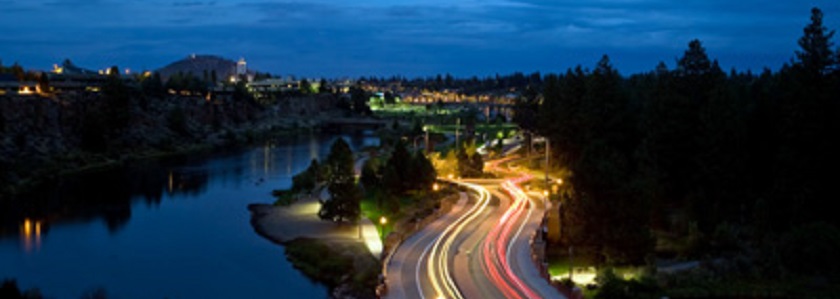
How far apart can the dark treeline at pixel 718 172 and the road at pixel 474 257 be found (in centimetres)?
304

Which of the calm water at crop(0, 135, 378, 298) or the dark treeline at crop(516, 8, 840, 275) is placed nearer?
the dark treeline at crop(516, 8, 840, 275)

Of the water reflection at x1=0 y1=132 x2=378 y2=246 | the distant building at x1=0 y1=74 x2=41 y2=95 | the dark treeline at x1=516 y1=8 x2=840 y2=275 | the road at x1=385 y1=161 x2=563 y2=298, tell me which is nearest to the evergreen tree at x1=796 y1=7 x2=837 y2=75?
the dark treeline at x1=516 y1=8 x2=840 y2=275

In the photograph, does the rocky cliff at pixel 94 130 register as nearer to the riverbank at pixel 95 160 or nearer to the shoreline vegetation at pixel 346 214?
the riverbank at pixel 95 160

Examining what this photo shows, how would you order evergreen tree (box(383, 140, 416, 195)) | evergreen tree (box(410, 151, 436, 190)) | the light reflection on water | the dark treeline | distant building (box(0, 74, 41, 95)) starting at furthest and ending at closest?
1. distant building (box(0, 74, 41, 95))
2. evergreen tree (box(410, 151, 436, 190))
3. evergreen tree (box(383, 140, 416, 195))
4. the light reflection on water
5. the dark treeline

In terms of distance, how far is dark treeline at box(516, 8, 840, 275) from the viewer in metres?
33.4

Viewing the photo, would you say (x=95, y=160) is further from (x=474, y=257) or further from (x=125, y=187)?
(x=474, y=257)

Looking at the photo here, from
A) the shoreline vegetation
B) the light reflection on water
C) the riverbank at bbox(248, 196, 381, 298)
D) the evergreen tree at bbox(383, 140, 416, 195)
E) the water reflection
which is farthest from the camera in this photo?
the evergreen tree at bbox(383, 140, 416, 195)

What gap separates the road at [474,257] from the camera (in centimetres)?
2722

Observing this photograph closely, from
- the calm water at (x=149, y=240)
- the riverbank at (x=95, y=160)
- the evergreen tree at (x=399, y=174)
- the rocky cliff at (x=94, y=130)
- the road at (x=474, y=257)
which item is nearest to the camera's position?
the road at (x=474, y=257)

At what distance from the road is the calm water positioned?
6084 mm

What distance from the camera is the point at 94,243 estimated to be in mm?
44844

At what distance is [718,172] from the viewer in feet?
138

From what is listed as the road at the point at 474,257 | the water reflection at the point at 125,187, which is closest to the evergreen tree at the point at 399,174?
the road at the point at 474,257

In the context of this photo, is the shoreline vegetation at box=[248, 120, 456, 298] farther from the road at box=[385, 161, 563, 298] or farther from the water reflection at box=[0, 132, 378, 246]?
the water reflection at box=[0, 132, 378, 246]
